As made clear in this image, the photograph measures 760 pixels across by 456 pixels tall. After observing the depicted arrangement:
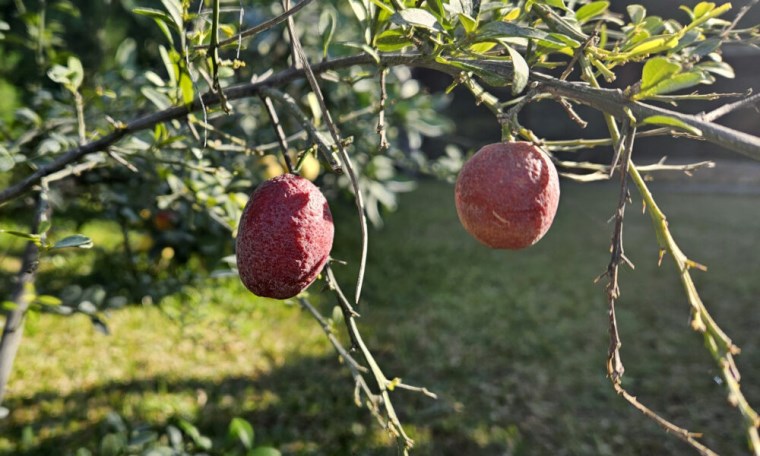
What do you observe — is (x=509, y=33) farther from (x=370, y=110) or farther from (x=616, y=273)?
(x=370, y=110)

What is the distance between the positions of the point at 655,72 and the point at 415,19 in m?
0.20

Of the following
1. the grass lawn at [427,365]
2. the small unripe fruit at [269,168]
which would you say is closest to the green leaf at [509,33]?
the grass lawn at [427,365]

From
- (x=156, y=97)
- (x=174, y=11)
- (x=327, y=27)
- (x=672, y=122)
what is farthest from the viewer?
(x=156, y=97)

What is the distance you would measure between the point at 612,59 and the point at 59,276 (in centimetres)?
351

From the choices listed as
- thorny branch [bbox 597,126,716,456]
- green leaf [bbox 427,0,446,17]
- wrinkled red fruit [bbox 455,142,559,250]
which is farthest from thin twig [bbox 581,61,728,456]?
green leaf [bbox 427,0,446,17]

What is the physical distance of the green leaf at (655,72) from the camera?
0.53 meters

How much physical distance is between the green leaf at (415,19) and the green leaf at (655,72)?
Result: 18 cm

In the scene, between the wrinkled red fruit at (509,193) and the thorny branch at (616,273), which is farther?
the wrinkled red fruit at (509,193)

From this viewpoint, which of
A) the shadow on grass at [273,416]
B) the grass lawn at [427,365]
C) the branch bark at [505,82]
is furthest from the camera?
the grass lawn at [427,365]

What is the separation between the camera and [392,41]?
0.69m

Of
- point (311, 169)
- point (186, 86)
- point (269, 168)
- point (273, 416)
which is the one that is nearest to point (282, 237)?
point (186, 86)

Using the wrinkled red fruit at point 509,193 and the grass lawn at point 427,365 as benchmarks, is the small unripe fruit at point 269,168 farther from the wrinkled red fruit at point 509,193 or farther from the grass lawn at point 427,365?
the wrinkled red fruit at point 509,193

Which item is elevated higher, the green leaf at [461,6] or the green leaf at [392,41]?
the green leaf at [461,6]

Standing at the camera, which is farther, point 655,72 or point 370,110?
point 370,110
